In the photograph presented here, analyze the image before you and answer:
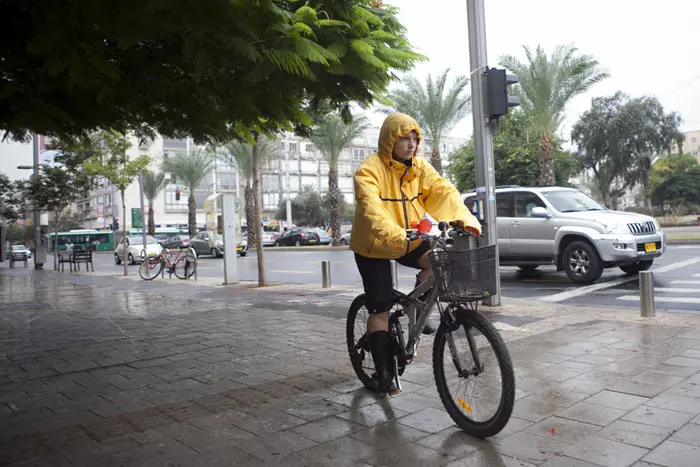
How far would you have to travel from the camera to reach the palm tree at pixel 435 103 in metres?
29.0

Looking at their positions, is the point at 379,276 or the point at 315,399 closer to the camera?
the point at 379,276

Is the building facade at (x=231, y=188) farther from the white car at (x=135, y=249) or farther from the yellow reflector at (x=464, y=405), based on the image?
the yellow reflector at (x=464, y=405)

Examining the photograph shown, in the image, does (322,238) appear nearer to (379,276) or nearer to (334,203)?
(334,203)

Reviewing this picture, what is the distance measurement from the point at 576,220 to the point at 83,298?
9759mm

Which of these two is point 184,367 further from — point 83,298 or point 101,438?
point 83,298

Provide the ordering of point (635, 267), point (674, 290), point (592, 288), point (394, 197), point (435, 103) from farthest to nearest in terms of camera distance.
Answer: point (435, 103) → point (635, 267) → point (592, 288) → point (674, 290) → point (394, 197)

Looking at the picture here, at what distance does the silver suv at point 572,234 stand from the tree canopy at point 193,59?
223 inches

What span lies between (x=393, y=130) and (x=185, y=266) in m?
13.8

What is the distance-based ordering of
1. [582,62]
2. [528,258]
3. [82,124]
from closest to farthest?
[82,124], [528,258], [582,62]

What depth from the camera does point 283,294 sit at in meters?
10.7

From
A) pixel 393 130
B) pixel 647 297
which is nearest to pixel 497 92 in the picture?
pixel 647 297

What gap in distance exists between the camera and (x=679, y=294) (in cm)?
844

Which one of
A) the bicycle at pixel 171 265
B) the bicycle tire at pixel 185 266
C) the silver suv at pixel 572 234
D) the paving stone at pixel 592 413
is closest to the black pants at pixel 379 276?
the paving stone at pixel 592 413

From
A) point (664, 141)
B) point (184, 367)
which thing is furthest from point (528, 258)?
point (664, 141)
